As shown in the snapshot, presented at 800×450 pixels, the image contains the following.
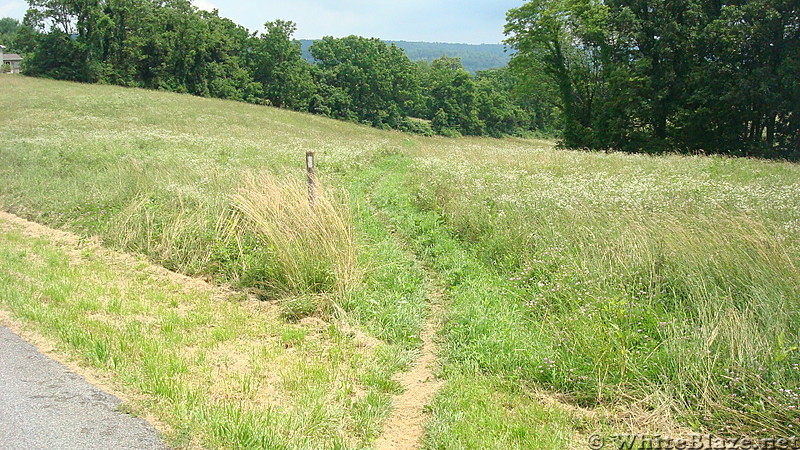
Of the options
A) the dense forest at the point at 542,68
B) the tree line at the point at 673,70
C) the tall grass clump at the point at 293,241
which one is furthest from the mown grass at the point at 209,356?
the tree line at the point at 673,70

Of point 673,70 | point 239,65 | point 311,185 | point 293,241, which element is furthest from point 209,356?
point 239,65

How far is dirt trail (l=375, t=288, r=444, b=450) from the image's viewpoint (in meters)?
3.83

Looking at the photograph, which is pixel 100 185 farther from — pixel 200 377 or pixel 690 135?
pixel 690 135

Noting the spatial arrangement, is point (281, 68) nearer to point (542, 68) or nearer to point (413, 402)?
point (542, 68)

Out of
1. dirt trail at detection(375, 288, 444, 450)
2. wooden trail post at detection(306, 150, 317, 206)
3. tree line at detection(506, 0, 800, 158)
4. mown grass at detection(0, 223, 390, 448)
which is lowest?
dirt trail at detection(375, 288, 444, 450)

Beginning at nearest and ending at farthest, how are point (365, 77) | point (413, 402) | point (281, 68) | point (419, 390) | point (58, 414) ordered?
point (58, 414) → point (413, 402) → point (419, 390) → point (281, 68) → point (365, 77)

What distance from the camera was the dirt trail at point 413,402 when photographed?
383 cm

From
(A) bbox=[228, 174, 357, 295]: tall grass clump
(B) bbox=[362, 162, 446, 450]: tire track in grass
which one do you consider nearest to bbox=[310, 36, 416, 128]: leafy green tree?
(A) bbox=[228, 174, 357, 295]: tall grass clump

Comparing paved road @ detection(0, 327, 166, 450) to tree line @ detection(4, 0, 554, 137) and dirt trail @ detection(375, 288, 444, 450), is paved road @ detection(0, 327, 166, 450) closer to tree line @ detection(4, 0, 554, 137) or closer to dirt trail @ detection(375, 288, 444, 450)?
dirt trail @ detection(375, 288, 444, 450)

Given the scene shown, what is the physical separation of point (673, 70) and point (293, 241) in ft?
111

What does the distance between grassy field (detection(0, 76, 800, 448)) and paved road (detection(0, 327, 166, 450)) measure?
0.23 metres

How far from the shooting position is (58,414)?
12.1ft

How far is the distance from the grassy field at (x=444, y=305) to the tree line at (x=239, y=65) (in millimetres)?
44194

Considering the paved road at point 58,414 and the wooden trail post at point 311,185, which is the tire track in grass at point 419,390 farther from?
the wooden trail post at point 311,185
